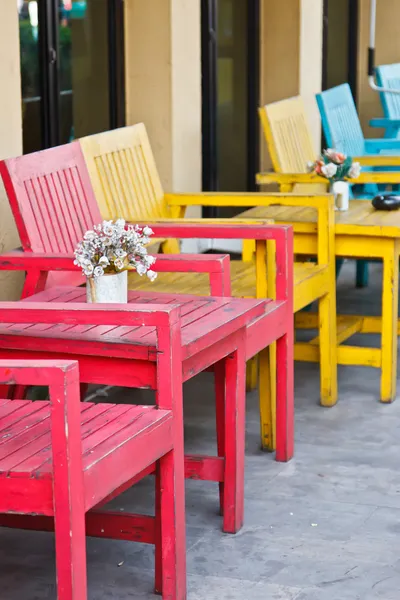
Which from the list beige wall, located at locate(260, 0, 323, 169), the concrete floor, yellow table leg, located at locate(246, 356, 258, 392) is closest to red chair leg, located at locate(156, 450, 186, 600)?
the concrete floor

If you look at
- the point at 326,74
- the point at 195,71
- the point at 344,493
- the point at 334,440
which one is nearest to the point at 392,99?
the point at 326,74

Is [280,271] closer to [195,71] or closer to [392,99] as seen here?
[195,71]

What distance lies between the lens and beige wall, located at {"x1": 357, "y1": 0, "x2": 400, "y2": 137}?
9711 millimetres

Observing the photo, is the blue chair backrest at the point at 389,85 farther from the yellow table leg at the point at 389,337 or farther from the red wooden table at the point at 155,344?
the red wooden table at the point at 155,344

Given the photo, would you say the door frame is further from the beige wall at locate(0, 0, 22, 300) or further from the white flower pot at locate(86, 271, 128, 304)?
the white flower pot at locate(86, 271, 128, 304)

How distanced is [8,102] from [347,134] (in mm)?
2837

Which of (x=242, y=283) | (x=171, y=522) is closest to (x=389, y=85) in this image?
(x=242, y=283)

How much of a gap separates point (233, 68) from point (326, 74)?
196 cm

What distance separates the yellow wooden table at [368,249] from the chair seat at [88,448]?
185 centimetres

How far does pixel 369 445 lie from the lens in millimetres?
4195

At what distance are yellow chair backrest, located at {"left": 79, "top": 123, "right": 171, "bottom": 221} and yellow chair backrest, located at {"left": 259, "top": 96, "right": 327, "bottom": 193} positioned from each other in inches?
32.2

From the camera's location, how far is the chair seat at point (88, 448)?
2.46 meters

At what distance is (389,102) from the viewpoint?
809cm

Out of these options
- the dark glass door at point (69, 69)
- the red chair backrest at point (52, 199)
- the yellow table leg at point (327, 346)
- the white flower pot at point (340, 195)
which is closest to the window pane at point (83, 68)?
the dark glass door at point (69, 69)
